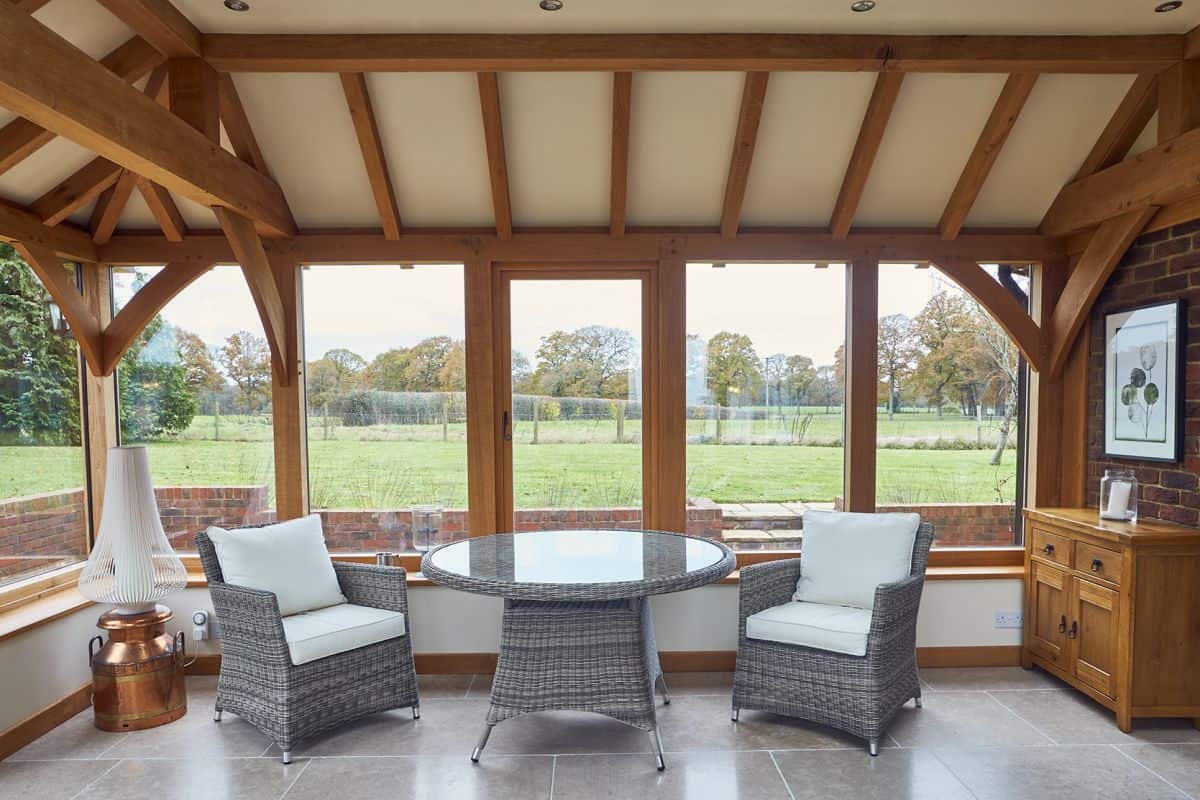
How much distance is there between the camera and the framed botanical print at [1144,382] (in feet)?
10.7

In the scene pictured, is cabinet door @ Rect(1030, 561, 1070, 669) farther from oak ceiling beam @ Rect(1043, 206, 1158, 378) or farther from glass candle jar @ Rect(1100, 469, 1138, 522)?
oak ceiling beam @ Rect(1043, 206, 1158, 378)

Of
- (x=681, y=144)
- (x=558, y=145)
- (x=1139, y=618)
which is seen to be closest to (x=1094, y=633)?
(x=1139, y=618)

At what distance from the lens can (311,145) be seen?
3.52 m

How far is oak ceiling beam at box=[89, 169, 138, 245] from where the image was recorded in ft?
11.6

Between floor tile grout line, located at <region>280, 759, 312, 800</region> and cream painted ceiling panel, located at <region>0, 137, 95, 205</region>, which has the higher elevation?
cream painted ceiling panel, located at <region>0, 137, 95, 205</region>

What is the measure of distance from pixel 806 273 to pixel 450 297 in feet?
6.85

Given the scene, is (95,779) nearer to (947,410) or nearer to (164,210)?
(164,210)

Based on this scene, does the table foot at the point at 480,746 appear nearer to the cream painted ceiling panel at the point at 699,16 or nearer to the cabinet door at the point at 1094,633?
the cabinet door at the point at 1094,633

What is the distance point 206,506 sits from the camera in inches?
160

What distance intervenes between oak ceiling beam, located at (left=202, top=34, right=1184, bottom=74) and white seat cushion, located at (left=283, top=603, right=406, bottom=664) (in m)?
2.37

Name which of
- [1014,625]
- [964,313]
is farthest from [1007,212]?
[1014,625]

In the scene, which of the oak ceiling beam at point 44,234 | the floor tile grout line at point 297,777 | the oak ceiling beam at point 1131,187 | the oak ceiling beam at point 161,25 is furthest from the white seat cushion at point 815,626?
the oak ceiling beam at point 44,234

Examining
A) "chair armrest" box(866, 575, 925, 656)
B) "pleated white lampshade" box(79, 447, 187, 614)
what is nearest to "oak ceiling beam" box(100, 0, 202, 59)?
"pleated white lampshade" box(79, 447, 187, 614)

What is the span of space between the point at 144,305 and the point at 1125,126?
5164 millimetres
